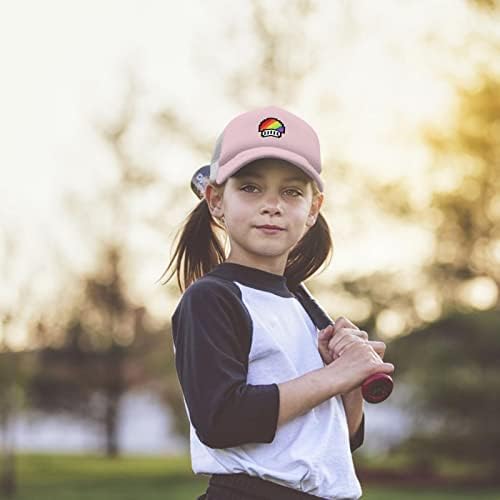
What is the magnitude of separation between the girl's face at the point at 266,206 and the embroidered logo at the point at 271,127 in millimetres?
66

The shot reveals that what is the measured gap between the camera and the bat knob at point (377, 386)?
7.89 ft

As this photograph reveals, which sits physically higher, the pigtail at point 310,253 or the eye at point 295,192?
the pigtail at point 310,253

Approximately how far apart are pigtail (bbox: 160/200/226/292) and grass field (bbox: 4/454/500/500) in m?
12.5

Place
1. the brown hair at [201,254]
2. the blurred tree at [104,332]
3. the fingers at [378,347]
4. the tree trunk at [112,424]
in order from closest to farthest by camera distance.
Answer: the fingers at [378,347] < the brown hair at [201,254] < the blurred tree at [104,332] < the tree trunk at [112,424]

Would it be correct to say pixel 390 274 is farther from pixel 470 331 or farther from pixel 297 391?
pixel 297 391

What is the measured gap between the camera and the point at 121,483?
1861 cm

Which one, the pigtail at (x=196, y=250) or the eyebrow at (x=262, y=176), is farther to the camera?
the pigtail at (x=196, y=250)

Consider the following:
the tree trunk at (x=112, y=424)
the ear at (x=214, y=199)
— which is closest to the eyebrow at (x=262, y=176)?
the ear at (x=214, y=199)

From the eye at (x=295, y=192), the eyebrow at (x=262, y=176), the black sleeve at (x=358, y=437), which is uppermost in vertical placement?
the eyebrow at (x=262, y=176)

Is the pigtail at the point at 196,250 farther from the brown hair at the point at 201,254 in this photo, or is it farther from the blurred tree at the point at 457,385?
the blurred tree at the point at 457,385

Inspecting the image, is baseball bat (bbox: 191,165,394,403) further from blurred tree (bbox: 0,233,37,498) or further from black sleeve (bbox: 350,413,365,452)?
blurred tree (bbox: 0,233,37,498)

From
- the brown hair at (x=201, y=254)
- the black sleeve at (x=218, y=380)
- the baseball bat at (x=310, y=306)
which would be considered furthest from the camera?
the brown hair at (x=201, y=254)

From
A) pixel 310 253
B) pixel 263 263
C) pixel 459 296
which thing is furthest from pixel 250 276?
pixel 459 296

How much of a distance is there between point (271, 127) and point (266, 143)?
6 centimetres
